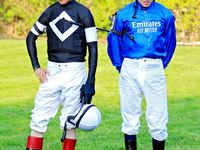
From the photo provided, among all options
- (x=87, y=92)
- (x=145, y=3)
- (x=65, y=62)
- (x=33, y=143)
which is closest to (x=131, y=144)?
(x=87, y=92)

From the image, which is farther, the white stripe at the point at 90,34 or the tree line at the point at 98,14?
the tree line at the point at 98,14

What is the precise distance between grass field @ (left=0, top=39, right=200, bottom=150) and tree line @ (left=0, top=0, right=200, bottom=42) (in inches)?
53.5

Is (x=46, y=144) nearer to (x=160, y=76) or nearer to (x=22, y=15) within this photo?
(x=160, y=76)

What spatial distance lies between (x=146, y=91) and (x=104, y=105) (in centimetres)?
356

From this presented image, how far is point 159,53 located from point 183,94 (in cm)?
468

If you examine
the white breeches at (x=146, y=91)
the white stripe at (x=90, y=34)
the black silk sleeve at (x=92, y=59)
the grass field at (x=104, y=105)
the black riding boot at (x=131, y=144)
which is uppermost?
the white stripe at (x=90, y=34)

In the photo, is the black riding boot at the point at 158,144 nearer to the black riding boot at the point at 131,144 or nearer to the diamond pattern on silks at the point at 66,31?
the black riding boot at the point at 131,144

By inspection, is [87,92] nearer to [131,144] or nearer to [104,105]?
[131,144]

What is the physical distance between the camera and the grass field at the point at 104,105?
17.6 ft

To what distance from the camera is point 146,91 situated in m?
4.10

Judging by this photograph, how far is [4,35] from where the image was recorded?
51.4 ft

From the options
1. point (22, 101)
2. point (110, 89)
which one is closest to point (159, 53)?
point (22, 101)

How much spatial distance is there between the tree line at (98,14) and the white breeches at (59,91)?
10.5m

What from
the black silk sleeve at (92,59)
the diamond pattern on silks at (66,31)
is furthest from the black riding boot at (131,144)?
the diamond pattern on silks at (66,31)
